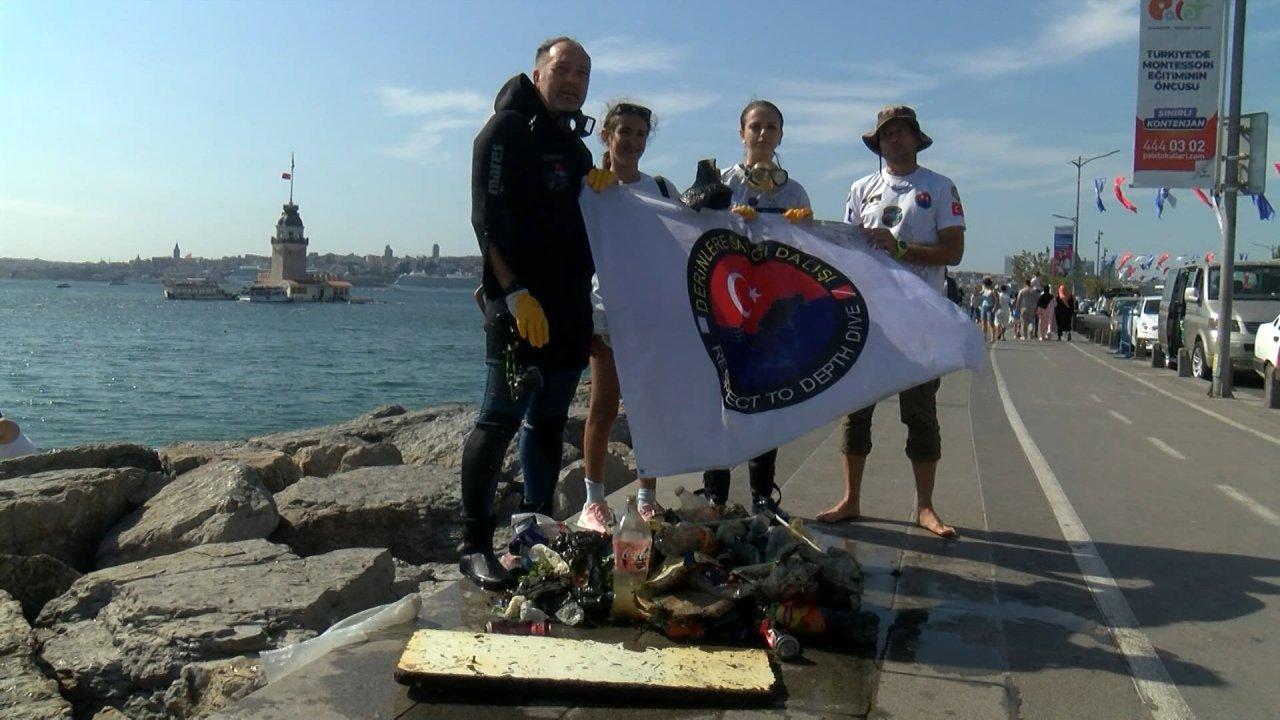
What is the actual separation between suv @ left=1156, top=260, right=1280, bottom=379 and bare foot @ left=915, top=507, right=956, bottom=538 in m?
14.9

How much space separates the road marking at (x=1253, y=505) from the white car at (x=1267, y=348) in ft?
28.8

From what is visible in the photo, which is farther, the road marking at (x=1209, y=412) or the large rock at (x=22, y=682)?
the road marking at (x=1209, y=412)

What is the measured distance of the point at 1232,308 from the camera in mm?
18500

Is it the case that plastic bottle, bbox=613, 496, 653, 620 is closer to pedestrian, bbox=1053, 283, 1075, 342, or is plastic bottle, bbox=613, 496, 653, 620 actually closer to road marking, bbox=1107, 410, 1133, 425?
road marking, bbox=1107, 410, 1133, 425

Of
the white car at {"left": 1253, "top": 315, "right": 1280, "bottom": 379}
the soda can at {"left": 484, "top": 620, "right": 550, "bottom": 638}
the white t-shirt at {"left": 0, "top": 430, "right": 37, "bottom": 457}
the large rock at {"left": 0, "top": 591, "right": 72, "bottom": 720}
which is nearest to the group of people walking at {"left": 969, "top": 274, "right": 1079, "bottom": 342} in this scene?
the white car at {"left": 1253, "top": 315, "right": 1280, "bottom": 379}

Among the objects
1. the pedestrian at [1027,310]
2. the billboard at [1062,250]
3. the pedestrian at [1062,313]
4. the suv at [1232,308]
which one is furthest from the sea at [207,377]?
the billboard at [1062,250]

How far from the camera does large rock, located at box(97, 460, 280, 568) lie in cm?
692

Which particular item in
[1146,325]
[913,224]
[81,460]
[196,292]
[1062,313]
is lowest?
[81,460]

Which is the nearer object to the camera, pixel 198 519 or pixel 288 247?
pixel 198 519

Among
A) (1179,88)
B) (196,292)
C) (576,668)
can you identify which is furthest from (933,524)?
(196,292)

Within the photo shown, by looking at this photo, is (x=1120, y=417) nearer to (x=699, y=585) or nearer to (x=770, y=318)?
(x=770, y=318)

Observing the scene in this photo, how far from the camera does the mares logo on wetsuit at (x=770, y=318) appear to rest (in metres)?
4.64

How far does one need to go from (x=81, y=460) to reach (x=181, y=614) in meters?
5.84

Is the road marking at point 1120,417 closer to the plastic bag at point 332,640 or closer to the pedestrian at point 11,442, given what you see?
the plastic bag at point 332,640
